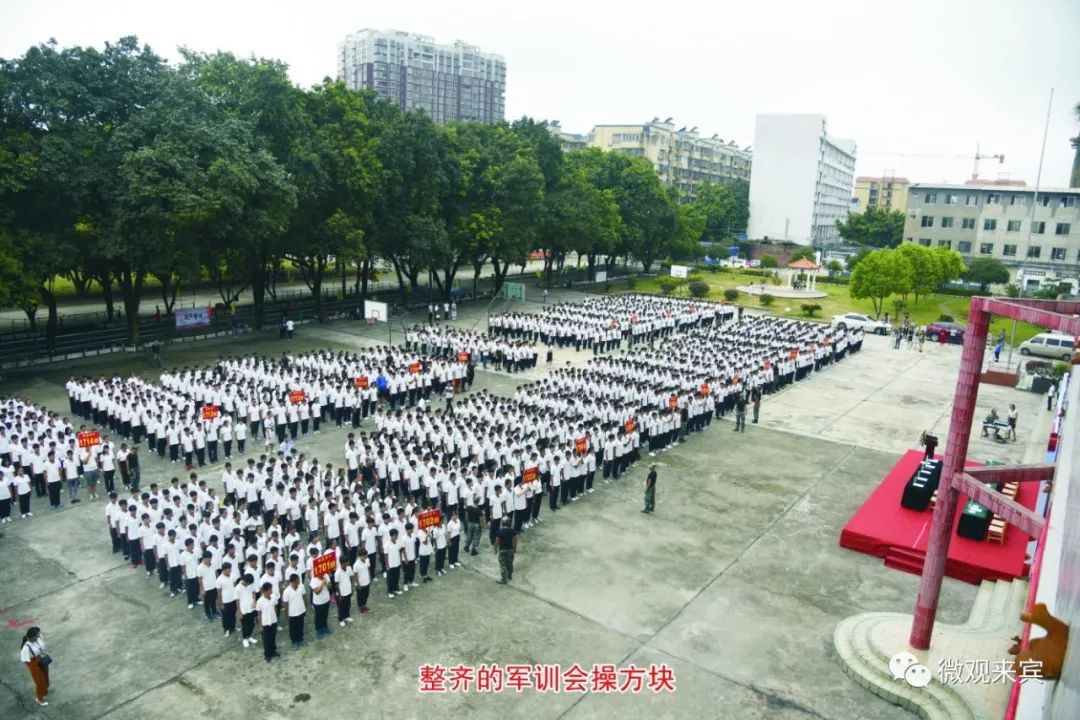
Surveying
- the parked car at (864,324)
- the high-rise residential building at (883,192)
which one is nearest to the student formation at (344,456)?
the parked car at (864,324)

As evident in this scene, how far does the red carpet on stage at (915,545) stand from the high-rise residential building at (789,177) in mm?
72722

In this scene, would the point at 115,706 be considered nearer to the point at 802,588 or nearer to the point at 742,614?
the point at 742,614

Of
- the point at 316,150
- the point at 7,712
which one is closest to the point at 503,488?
the point at 7,712

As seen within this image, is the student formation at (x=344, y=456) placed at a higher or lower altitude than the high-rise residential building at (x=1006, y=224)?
lower

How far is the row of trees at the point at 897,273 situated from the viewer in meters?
38.1

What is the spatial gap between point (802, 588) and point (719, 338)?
59.5ft

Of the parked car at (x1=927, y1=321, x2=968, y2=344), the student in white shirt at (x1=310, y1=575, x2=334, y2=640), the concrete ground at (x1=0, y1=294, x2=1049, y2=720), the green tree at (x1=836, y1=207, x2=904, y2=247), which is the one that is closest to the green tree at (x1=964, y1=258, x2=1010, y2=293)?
the parked car at (x1=927, y1=321, x2=968, y2=344)

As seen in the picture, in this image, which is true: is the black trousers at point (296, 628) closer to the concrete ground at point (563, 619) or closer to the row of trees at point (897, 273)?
the concrete ground at point (563, 619)

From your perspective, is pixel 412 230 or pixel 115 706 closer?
pixel 115 706

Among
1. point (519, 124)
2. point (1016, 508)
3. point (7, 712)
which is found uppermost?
point (519, 124)

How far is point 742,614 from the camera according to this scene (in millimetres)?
10484

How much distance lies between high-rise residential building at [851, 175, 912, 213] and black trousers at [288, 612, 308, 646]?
130130 millimetres

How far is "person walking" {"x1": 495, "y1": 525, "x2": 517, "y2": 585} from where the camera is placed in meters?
10.9

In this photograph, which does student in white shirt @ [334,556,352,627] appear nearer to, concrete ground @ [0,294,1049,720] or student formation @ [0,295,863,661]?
student formation @ [0,295,863,661]
